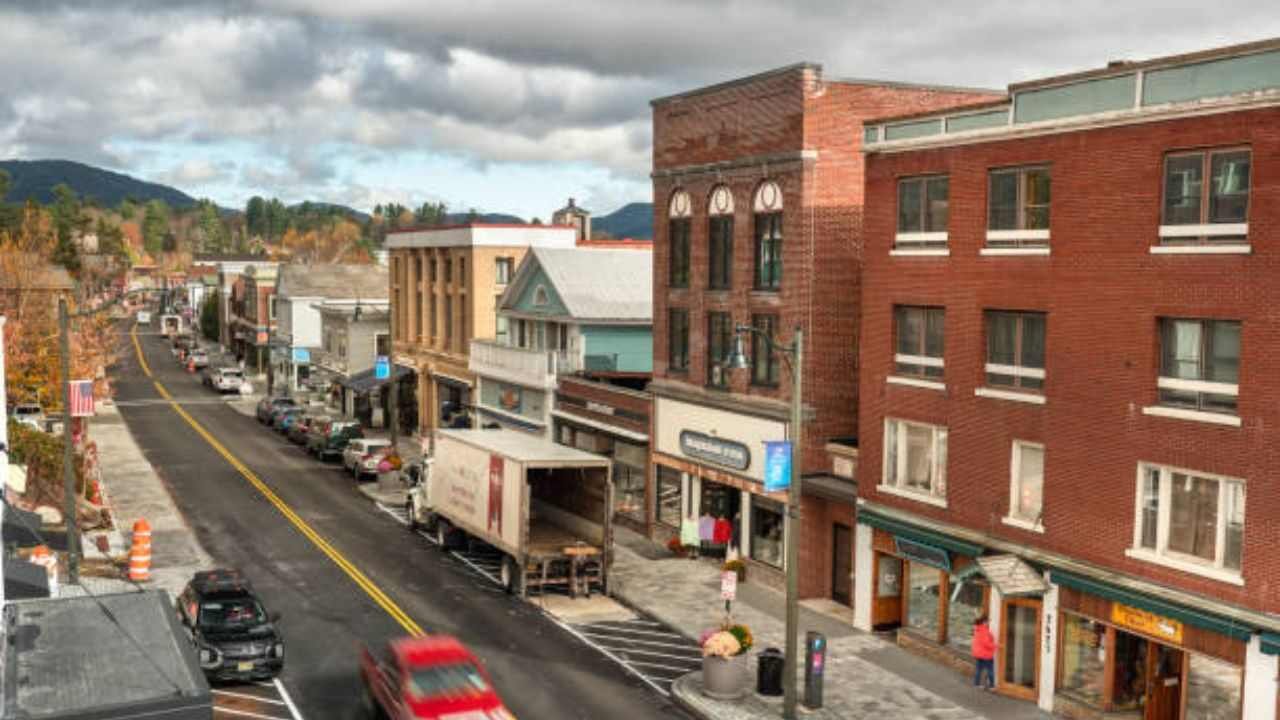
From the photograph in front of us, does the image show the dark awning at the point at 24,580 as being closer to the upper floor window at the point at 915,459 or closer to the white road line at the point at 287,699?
the white road line at the point at 287,699

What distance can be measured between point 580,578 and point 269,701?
10.5 meters

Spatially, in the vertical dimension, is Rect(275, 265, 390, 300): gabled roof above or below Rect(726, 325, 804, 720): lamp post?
above

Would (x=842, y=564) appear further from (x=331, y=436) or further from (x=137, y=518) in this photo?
(x=331, y=436)

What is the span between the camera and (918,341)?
28297 millimetres

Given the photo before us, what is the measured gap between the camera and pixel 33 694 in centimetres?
1346

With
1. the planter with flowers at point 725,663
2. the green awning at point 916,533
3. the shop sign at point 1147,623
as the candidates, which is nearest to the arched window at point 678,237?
the green awning at point 916,533

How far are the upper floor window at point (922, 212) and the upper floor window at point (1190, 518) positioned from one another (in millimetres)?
7976

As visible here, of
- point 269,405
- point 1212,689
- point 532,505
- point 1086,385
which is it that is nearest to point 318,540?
point 532,505

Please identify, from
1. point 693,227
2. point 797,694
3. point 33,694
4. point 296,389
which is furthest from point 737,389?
point 296,389

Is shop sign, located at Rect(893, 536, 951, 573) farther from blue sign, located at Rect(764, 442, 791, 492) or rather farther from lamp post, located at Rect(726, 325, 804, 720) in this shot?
lamp post, located at Rect(726, 325, 804, 720)

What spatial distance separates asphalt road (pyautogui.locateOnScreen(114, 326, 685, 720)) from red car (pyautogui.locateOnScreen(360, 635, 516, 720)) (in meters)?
2.62

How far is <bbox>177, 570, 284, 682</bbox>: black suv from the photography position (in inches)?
957

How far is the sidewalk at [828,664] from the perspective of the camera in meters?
23.6

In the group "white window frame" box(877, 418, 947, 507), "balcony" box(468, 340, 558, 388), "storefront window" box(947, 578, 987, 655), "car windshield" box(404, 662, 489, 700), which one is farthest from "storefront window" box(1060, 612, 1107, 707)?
"balcony" box(468, 340, 558, 388)
